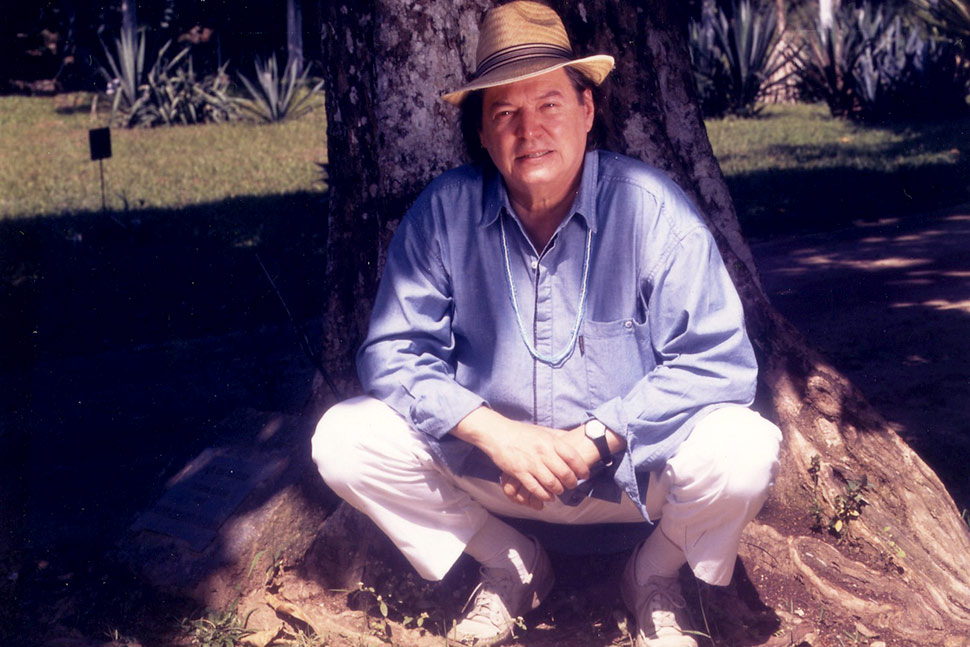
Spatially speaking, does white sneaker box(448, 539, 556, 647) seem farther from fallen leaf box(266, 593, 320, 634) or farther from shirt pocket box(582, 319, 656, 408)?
shirt pocket box(582, 319, 656, 408)

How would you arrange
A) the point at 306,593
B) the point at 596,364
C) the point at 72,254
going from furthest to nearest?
1. the point at 72,254
2. the point at 306,593
3. the point at 596,364

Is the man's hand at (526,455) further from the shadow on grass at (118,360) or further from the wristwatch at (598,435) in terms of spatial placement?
the shadow on grass at (118,360)

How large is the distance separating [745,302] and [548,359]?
3.23 feet

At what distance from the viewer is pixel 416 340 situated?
2816mm

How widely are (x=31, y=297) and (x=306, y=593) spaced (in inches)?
163

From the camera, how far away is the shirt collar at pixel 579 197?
2777 mm

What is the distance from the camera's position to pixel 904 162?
10039mm

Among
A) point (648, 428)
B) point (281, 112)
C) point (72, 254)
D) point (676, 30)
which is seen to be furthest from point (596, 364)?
point (281, 112)

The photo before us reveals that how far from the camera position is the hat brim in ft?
8.78

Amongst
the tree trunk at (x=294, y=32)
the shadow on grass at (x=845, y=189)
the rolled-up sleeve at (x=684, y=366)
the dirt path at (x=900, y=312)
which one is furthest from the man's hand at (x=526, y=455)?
the tree trunk at (x=294, y=32)

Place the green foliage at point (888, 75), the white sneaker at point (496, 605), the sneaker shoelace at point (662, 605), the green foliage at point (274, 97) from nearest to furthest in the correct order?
the sneaker shoelace at point (662, 605) → the white sneaker at point (496, 605) → the green foliage at point (888, 75) → the green foliage at point (274, 97)

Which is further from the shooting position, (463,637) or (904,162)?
(904,162)

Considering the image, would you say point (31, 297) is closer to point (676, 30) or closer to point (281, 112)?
point (676, 30)

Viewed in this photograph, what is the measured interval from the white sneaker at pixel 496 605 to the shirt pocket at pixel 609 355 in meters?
0.65
